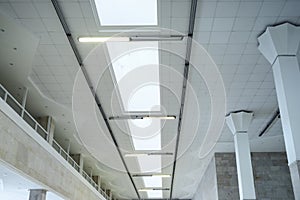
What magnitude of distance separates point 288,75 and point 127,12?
8.86m

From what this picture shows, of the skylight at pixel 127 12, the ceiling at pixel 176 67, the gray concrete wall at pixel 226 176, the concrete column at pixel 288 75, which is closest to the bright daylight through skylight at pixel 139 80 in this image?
the ceiling at pixel 176 67

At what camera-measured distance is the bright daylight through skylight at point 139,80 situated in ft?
67.5

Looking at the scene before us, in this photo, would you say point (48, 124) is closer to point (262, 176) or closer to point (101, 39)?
point (101, 39)

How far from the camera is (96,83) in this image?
79.4ft

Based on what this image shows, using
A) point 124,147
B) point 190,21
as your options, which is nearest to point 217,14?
point 190,21

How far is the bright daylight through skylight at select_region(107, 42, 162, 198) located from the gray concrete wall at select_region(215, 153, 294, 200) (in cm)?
920

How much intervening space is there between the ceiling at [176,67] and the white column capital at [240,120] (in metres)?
0.70

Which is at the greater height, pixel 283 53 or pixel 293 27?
pixel 293 27

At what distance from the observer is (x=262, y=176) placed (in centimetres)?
3819

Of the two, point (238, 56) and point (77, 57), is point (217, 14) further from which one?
point (77, 57)

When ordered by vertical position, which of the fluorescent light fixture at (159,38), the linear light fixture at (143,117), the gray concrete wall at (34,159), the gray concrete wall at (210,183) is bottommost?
the gray concrete wall at (34,159)

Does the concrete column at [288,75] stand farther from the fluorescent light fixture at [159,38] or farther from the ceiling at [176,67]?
the fluorescent light fixture at [159,38]

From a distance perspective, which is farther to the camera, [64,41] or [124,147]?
[124,147]

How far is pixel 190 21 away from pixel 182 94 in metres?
8.64
